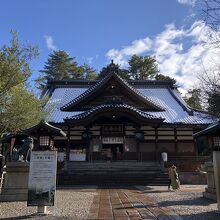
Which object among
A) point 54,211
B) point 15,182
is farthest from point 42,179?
point 15,182

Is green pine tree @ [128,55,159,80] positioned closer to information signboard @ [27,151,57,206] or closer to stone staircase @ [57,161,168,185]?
stone staircase @ [57,161,168,185]

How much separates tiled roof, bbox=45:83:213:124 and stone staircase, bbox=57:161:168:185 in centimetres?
464

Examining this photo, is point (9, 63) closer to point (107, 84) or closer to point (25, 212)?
point (25, 212)

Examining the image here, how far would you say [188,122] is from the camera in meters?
26.9

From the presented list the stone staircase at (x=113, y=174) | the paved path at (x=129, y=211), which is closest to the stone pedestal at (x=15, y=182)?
the paved path at (x=129, y=211)

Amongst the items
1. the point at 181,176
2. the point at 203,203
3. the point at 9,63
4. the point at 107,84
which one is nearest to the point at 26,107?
the point at 9,63

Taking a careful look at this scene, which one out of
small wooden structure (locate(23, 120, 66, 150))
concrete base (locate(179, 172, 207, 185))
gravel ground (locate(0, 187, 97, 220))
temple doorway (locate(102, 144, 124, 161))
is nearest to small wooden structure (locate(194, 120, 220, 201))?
gravel ground (locate(0, 187, 97, 220))

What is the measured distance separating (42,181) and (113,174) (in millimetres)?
13054

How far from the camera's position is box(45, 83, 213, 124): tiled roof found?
27183 mm

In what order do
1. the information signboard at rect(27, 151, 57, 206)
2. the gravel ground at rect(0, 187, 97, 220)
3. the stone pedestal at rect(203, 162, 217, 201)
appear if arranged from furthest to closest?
1. the stone pedestal at rect(203, 162, 217, 201)
2. the information signboard at rect(27, 151, 57, 206)
3. the gravel ground at rect(0, 187, 97, 220)

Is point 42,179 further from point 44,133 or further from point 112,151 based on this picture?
point 112,151

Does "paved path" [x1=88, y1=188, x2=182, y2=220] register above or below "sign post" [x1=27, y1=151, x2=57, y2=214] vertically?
below

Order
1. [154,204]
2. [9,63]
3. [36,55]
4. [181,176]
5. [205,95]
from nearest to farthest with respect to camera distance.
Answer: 1. [154,204]
2. [205,95]
3. [9,63]
4. [36,55]
5. [181,176]

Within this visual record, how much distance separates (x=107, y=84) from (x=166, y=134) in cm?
674
